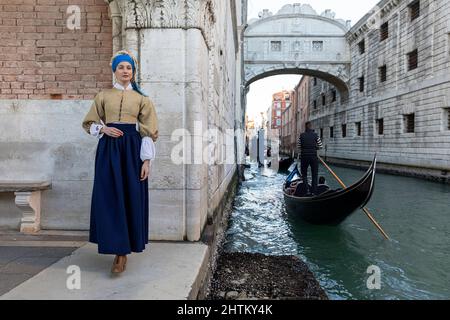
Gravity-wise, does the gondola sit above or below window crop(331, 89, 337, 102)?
below

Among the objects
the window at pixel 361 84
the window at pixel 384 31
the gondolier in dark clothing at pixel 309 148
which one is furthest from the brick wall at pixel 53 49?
the window at pixel 361 84

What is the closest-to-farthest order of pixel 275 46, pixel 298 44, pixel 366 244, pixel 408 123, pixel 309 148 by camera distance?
pixel 366 244 → pixel 309 148 → pixel 408 123 → pixel 298 44 → pixel 275 46

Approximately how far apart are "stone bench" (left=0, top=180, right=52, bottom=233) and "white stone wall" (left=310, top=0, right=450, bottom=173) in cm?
1364

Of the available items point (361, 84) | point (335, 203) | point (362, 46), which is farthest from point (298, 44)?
point (335, 203)

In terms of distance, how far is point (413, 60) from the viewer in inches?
614

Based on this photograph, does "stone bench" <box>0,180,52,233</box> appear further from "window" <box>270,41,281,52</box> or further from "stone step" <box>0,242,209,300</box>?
"window" <box>270,41,281,52</box>

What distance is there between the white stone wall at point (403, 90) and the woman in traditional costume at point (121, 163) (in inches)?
530

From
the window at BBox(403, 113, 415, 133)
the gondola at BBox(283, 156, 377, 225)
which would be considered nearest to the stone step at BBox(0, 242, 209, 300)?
the gondola at BBox(283, 156, 377, 225)

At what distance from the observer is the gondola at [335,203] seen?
5074mm

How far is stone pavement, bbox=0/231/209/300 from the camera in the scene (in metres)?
2.00

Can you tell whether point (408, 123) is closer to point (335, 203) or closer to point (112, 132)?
point (335, 203)

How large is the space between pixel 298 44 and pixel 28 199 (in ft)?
72.2

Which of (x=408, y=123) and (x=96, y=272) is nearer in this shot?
(x=96, y=272)

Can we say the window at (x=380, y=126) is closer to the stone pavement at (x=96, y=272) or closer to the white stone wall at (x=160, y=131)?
the white stone wall at (x=160, y=131)
